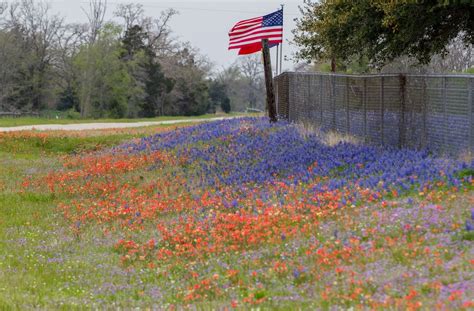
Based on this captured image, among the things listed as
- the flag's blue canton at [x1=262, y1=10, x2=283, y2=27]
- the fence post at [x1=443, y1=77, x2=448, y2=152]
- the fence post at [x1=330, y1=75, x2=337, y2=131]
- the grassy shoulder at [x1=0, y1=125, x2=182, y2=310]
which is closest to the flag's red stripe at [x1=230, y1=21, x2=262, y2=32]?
the flag's blue canton at [x1=262, y1=10, x2=283, y2=27]

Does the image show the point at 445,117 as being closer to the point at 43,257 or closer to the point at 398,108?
the point at 398,108

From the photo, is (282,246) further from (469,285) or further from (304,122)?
(304,122)

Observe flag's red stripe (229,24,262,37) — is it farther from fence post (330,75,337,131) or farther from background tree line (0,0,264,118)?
background tree line (0,0,264,118)

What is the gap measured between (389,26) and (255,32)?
5410mm

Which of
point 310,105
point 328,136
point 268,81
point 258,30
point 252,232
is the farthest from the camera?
point 268,81

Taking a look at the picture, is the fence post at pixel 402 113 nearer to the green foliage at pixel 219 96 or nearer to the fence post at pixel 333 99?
the fence post at pixel 333 99

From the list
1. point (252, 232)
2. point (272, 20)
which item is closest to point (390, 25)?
point (272, 20)

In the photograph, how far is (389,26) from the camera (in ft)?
61.1

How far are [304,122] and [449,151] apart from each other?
8.61m

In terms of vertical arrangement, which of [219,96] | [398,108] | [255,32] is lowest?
[398,108]

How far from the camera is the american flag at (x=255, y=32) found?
22156mm

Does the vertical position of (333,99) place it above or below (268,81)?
below

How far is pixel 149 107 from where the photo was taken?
80.8 meters

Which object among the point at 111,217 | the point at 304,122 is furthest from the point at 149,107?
the point at 111,217
